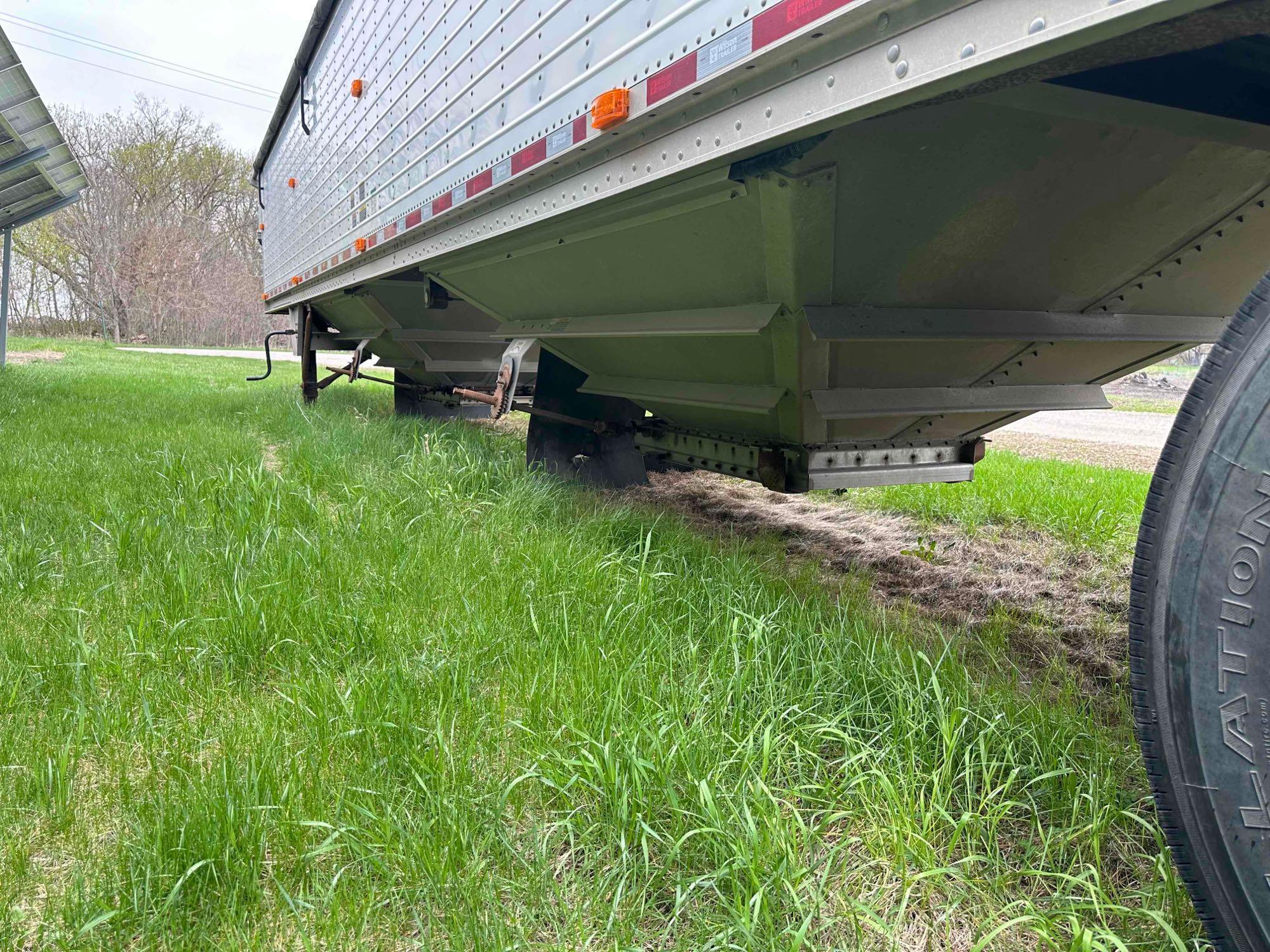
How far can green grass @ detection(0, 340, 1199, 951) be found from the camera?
4.52ft

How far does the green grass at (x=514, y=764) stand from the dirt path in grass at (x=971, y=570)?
46 centimetres

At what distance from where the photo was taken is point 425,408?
9.05m

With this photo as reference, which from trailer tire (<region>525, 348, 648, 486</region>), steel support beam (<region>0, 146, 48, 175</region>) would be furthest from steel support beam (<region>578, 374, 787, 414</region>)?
steel support beam (<region>0, 146, 48, 175</region>)

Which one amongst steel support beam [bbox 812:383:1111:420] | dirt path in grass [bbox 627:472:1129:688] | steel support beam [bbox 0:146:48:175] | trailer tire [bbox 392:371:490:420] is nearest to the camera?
steel support beam [bbox 812:383:1111:420]

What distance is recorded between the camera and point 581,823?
5.29ft

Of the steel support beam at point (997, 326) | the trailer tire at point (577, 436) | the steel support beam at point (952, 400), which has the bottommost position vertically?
the trailer tire at point (577, 436)

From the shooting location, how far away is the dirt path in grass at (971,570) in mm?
2971

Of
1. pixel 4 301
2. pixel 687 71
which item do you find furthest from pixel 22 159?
pixel 687 71

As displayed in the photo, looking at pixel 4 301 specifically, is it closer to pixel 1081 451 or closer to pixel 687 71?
pixel 687 71

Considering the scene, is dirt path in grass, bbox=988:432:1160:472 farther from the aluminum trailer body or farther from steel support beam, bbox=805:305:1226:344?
the aluminum trailer body

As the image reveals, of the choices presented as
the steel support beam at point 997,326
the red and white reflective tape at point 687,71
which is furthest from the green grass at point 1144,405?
the red and white reflective tape at point 687,71

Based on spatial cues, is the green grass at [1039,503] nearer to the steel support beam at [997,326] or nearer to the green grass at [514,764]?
the steel support beam at [997,326]

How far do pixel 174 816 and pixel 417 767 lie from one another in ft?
1.46

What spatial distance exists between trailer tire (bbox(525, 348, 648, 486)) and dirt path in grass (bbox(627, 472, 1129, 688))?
1.22 ft
